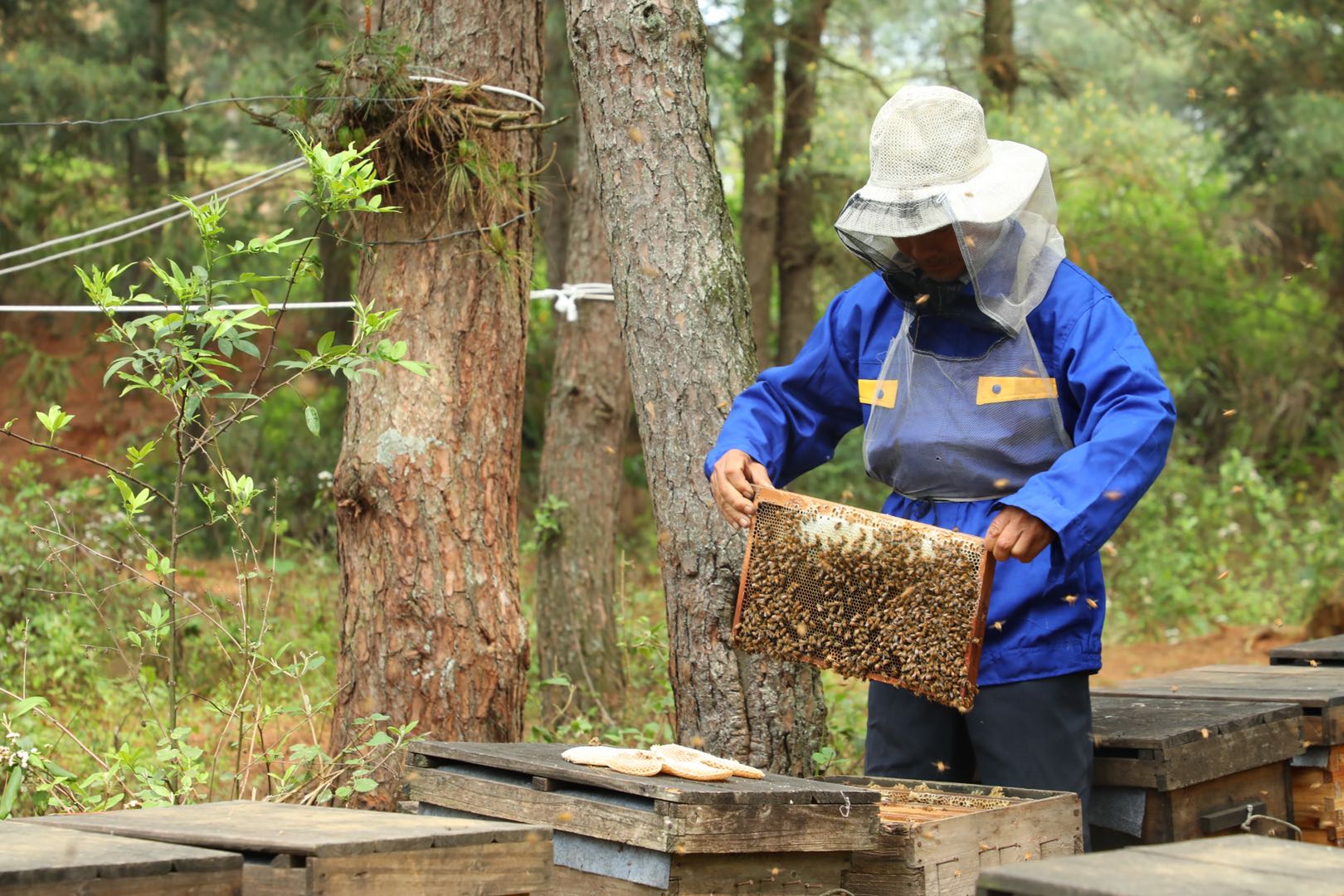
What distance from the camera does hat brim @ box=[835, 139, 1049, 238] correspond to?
314cm

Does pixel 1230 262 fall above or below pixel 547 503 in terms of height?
above

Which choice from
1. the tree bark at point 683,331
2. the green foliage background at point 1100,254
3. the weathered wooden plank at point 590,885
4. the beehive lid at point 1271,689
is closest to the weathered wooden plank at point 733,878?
the weathered wooden plank at point 590,885

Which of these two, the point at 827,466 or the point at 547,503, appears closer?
the point at 547,503

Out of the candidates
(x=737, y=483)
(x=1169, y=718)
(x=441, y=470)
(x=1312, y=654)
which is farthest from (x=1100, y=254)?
(x=737, y=483)

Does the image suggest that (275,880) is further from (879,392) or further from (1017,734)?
(879,392)

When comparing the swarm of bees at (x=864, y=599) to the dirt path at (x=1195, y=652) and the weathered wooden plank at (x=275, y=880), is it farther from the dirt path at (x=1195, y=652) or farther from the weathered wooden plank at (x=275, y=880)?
the dirt path at (x=1195, y=652)

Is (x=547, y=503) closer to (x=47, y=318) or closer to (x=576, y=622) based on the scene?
(x=576, y=622)

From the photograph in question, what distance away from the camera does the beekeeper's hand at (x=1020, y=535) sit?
114 inches

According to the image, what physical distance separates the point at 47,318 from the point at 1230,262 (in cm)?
1392

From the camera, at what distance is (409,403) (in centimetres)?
439

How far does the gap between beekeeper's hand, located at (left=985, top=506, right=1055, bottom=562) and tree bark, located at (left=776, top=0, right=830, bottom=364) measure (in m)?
8.81

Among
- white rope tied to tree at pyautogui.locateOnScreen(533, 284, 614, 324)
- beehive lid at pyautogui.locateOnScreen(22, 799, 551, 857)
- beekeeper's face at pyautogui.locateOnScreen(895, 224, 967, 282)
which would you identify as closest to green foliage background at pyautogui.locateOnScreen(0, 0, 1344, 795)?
white rope tied to tree at pyautogui.locateOnScreen(533, 284, 614, 324)

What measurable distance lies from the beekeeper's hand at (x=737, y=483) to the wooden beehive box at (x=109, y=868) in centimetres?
153

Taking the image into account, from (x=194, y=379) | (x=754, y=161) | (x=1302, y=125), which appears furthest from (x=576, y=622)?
(x=1302, y=125)
